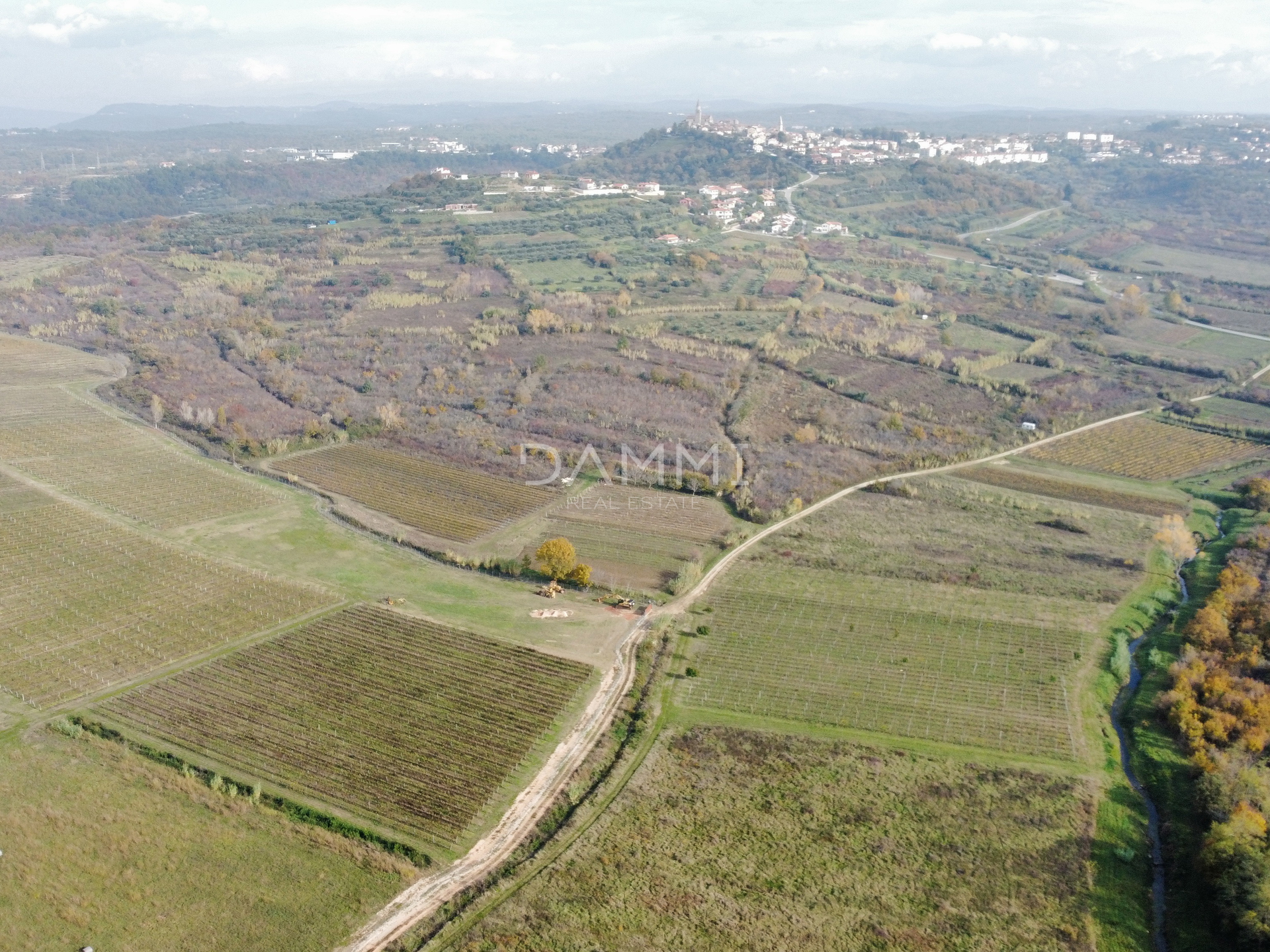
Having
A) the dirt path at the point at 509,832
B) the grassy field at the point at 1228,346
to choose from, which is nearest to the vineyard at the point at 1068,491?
the dirt path at the point at 509,832

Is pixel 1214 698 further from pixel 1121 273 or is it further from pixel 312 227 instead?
pixel 312 227

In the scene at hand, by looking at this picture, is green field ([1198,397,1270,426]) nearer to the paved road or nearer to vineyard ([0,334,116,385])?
the paved road

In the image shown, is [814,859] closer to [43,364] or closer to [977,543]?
[977,543]

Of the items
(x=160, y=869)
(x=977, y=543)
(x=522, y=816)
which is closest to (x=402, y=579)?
(x=522, y=816)

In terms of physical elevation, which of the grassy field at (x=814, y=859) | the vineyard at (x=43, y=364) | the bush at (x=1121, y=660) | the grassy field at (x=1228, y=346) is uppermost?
the grassy field at (x=1228, y=346)

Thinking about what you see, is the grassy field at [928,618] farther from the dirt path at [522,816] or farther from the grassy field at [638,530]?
the grassy field at [638,530]

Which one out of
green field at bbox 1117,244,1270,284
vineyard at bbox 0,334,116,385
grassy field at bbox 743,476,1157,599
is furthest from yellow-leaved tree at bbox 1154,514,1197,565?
green field at bbox 1117,244,1270,284
